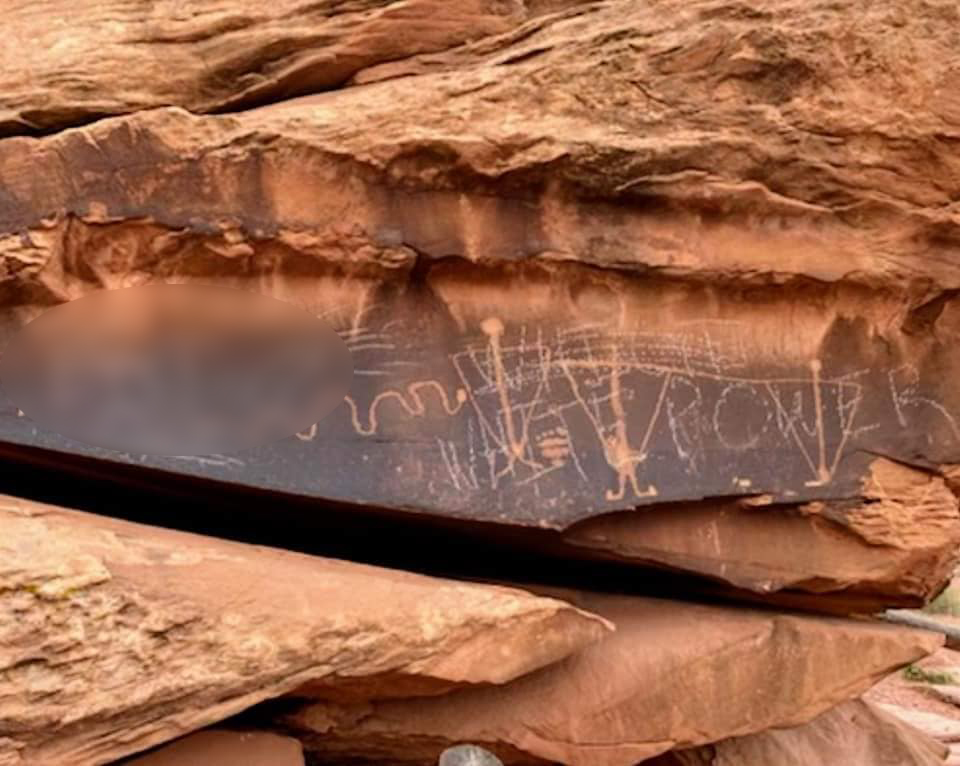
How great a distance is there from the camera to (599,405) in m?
5.02

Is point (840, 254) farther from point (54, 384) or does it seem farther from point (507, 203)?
point (54, 384)

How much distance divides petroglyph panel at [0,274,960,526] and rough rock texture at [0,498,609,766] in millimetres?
538

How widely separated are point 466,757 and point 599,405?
1.81 metres

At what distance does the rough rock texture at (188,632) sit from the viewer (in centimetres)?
333

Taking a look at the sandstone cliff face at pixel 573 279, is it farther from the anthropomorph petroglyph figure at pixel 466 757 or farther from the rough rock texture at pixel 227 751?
the rough rock texture at pixel 227 751

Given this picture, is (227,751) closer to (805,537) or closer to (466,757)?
(466,757)

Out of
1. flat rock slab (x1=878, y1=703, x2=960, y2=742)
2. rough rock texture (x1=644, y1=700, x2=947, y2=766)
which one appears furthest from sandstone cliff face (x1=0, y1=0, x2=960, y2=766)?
flat rock slab (x1=878, y1=703, x2=960, y2=742)

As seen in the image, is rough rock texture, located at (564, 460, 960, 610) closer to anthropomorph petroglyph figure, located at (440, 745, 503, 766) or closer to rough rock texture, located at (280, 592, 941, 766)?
rough rock texture, located at (280, 592, 941, 766)

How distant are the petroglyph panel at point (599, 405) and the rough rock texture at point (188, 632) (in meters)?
0.54

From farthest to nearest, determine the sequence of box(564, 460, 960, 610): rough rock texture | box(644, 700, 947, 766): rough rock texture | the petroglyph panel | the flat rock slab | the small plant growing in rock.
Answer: the small plant growing in rock → the flat rock slab → box(644, 700, 947, 766): rough rock texture → box(564, 460, 960, 610): rough rock texture → the petroglyph panel

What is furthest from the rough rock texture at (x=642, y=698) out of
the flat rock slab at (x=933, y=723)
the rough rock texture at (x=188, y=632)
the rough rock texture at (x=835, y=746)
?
the flat rock slab at (x=933, y=723)

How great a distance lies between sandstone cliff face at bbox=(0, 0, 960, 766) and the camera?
Result: 467 centimetres

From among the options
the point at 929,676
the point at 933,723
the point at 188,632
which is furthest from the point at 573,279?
the point at 929,676

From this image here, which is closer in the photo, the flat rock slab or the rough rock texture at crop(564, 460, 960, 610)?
the rough rock texture at crop(564, 460, 960, 610)
